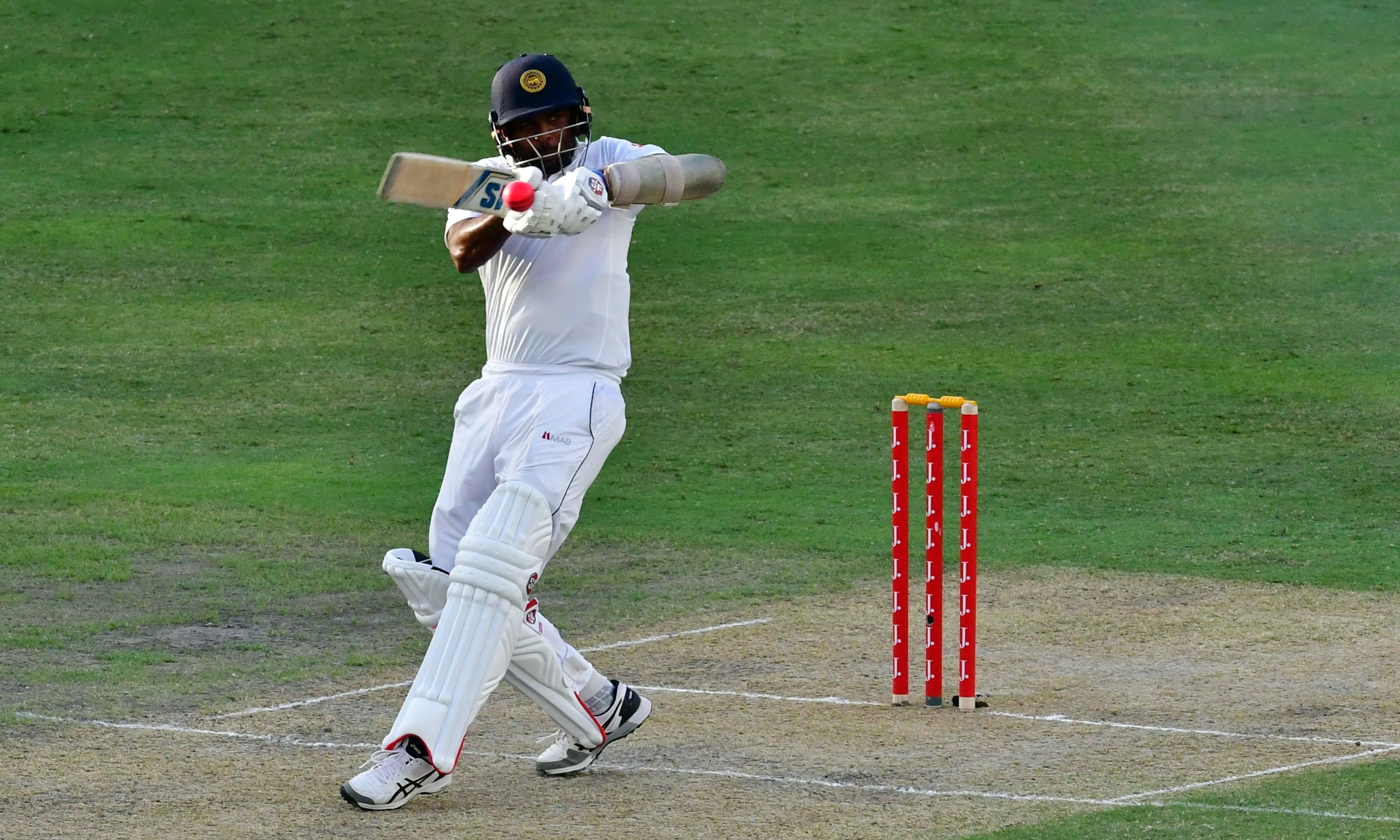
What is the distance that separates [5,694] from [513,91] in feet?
10.9

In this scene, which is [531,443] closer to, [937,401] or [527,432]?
[527,432]

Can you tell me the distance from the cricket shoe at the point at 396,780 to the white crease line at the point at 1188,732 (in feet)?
7.85

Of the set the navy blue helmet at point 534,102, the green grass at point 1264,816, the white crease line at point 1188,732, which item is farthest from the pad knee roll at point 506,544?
the white crease line at point 1188,732

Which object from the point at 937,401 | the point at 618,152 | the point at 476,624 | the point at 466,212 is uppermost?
the point at 618,152

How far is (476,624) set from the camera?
19.5 ft

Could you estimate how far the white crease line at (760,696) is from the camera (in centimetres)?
758

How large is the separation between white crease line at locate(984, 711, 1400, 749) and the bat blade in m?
2.90

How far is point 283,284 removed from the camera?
19578 mm

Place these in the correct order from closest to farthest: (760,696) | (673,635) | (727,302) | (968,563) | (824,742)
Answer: (824,742) → (968,563) → (760,696) → (673,635) → (727,302)

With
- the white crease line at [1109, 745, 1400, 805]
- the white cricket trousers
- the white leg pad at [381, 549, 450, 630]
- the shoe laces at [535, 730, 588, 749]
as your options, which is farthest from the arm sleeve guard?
the white crease line at [1109, 745, 1400, 805]

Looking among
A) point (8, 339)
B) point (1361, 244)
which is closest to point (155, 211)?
point (8, 339)

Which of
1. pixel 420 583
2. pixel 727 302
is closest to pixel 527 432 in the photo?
pixel 420 583

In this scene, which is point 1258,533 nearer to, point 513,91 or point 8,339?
point 513,91

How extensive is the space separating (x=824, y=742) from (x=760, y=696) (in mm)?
775
